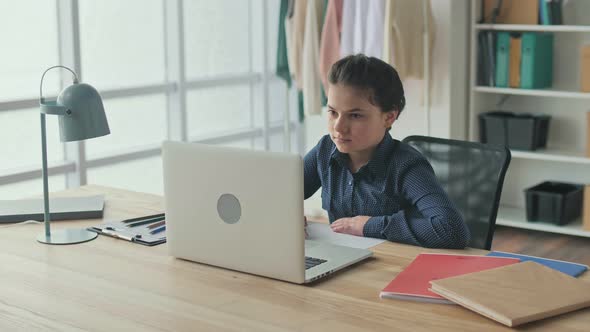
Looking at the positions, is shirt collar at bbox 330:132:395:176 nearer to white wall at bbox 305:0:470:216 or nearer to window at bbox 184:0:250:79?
white wall at bbox 305:0:470:216

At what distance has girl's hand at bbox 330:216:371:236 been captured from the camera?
2217 millimetres

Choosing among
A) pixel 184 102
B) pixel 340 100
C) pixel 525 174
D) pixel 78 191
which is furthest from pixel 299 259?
pixel 525 174

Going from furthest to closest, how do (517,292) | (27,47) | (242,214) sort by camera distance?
(27,47) < (242,214) < (517,292)

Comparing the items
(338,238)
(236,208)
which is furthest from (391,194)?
(236,208)

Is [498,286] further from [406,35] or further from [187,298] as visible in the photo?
[406,35]

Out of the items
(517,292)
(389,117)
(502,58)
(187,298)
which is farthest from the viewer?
(502,58)

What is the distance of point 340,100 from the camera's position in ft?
7.46

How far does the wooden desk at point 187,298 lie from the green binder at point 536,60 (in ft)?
8.98

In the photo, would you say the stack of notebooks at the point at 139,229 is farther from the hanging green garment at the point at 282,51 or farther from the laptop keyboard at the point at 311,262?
the hanging green garment at the point at 282,51

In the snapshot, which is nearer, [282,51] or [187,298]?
[187,298]

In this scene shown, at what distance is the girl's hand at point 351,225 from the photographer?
222 cm

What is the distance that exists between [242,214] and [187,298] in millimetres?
229

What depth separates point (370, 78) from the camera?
228 cm

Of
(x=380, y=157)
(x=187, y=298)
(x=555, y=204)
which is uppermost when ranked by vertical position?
(x=380, y=157)
